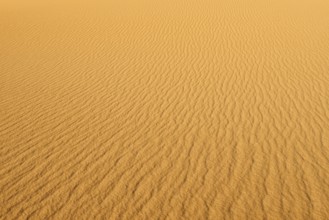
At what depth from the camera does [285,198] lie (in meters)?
4.04

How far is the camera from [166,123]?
19.7ft

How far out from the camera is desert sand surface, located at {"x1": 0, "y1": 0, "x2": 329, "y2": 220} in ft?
13.3

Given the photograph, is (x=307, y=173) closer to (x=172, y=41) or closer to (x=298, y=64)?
(x=298, y=64)

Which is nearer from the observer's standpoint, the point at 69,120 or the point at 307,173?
the point at 307,173

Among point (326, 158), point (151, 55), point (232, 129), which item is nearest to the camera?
point (326, 158)

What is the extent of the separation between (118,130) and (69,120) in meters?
1.07

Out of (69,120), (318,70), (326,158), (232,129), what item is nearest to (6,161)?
(69,120)

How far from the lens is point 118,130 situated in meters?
5.72

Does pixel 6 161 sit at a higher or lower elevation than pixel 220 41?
lower

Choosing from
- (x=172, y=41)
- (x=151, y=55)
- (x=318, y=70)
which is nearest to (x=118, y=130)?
(x=151, y=55)

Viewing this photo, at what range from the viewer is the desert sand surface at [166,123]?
13.3ft

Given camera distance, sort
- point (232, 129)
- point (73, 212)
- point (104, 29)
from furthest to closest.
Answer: point (104, 29) → point (232, 129) → point (73, 212)

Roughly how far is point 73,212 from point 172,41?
8879 millimetres

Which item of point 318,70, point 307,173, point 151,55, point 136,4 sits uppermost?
point 136,4
